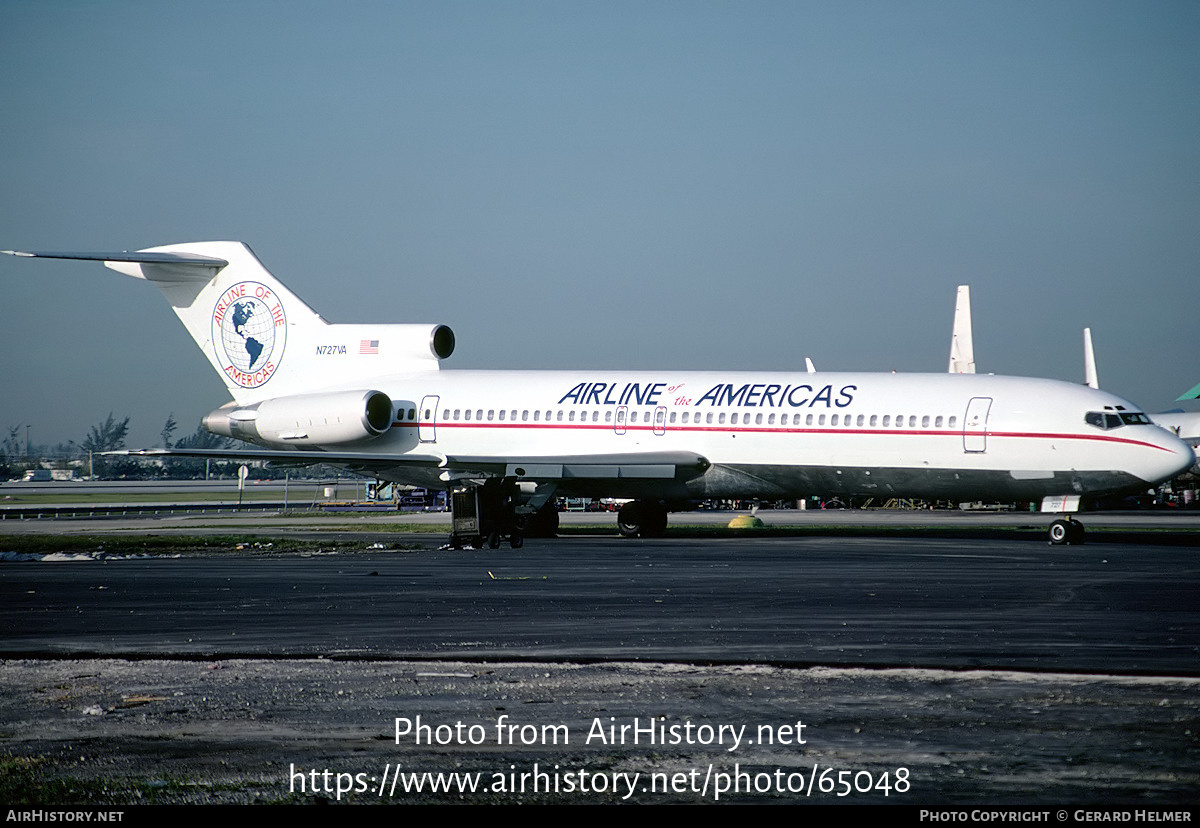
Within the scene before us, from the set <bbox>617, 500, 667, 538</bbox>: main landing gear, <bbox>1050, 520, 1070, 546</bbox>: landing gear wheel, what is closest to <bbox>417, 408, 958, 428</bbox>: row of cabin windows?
<bbox>617, 500, 667, 538</bbox>: main landing gear

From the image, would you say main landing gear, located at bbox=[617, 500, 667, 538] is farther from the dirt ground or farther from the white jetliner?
the dirt ground

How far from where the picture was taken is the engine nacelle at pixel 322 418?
34781mm

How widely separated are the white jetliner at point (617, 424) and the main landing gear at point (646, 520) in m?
0.04

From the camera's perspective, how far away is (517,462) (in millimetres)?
32750

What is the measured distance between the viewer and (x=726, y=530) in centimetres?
3734

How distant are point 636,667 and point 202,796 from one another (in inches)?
183

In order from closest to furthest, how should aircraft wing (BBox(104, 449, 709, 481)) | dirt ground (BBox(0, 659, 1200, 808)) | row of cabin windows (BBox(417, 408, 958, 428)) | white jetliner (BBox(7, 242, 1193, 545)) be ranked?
dirt ground (BBox(0, 659, 1200, 808)), white jetliner (BBox(7, 242, 1193, 545)), row of cabin windows (BBox(417, 408, 958, 428)), aircraft wing (BBox(104, 449, 709, 481))

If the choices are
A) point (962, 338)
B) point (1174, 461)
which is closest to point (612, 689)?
point (1174, 461)

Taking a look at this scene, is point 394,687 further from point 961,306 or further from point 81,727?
point 961,306

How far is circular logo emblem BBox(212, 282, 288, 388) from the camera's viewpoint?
124 ft

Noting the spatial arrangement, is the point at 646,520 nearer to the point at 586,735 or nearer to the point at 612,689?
the point at 612,689

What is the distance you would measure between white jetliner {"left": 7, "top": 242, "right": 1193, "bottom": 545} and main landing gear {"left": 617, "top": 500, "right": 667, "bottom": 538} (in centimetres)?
4

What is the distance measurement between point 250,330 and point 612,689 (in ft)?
100

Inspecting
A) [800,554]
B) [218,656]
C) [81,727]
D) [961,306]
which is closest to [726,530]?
[800,554]
